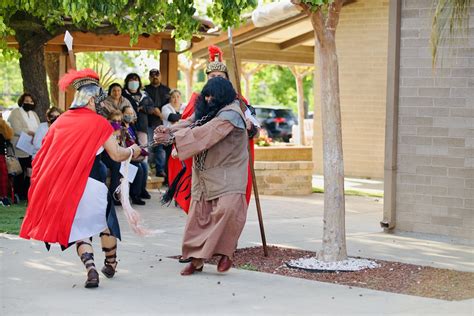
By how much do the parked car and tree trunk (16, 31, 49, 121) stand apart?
20714 millimetres

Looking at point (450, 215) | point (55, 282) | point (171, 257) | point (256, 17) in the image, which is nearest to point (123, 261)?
point (171, 257)

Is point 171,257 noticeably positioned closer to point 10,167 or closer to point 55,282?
point 55,282

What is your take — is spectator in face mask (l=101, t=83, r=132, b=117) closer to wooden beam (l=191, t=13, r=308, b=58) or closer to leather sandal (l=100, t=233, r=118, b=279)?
leather sandal (l=100, t=233, r=118, b=279)

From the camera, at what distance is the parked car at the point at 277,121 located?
36.4 m

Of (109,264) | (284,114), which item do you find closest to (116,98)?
(109,264)

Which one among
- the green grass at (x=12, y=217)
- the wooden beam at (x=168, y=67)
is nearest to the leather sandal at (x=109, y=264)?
the green grass at (x=12, y=217)

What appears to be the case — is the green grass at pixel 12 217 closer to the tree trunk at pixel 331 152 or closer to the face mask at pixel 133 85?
the face mask at pixel 133 85

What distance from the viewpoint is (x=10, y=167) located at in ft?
46.7

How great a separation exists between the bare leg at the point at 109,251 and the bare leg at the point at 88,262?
0.64 feet

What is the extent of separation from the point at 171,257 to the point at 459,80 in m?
3.84

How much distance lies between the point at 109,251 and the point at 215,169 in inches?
45.8

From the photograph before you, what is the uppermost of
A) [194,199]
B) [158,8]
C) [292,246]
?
[158,8]

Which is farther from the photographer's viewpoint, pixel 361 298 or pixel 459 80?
pixel 459 80

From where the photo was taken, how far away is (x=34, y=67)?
15688mm
